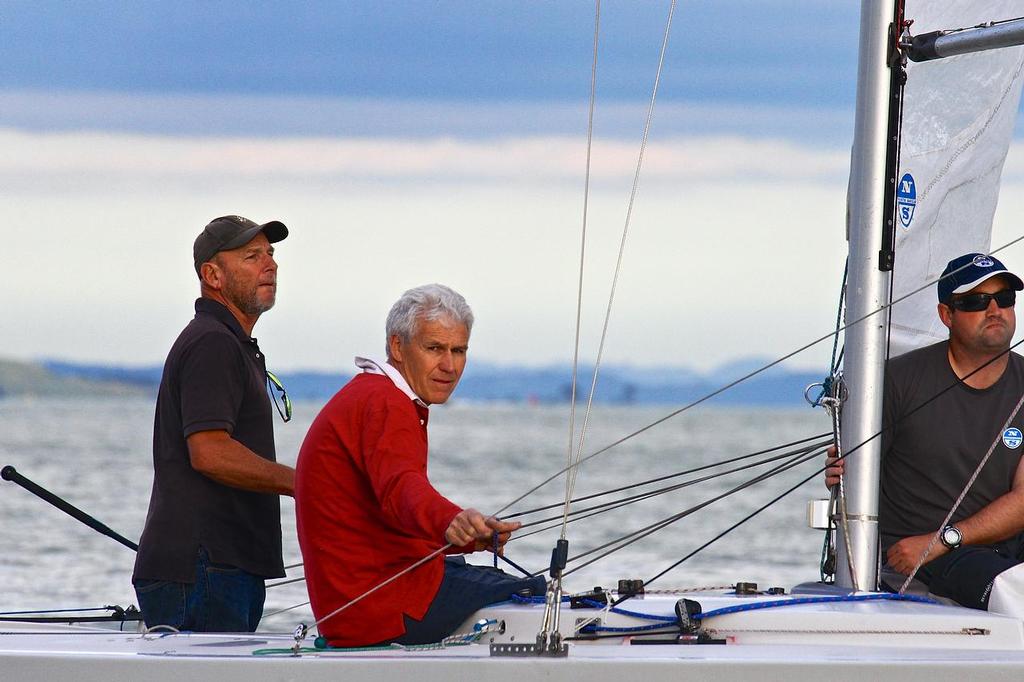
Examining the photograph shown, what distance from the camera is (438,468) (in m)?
29.2

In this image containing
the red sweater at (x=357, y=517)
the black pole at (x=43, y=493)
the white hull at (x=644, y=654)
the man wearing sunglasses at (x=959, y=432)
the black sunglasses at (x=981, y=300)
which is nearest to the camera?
the white hull at (x=644, y=654)

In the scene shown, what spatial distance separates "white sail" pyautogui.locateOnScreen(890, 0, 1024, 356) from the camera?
4.66m

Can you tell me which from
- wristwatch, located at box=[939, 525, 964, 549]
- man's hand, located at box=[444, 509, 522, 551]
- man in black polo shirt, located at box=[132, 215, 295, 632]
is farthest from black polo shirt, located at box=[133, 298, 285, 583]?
wristwatch, located at box=[939, 525, 964, 549]

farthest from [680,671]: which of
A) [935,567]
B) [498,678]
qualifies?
[935,567]

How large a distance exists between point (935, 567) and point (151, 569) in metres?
2.24

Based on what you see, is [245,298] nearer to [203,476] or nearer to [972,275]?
[203,476]

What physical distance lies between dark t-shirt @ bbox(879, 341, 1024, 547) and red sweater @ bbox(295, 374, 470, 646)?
1.71 metres

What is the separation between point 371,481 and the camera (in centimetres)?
343

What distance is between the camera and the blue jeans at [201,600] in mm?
4227

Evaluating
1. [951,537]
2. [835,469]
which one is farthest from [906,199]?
[951,537]

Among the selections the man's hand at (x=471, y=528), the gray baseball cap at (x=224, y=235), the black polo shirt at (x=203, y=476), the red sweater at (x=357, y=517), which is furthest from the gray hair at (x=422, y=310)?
the gray baseball cap at (x=224, y=235)

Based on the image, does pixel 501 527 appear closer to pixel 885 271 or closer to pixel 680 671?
pixel 680 671

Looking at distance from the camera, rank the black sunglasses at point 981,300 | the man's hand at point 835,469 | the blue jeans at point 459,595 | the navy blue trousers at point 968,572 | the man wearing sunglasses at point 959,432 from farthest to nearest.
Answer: the black sunglasses at point 981,300 → the man wearing sunglasses at point 959,432 → the man's hand at point 835,469 → the navy blue trousers at point 968,572 → the blue jeans at point 459,595

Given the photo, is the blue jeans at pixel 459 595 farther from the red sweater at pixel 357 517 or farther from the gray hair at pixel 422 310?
the gray hair at pixel 422 310
